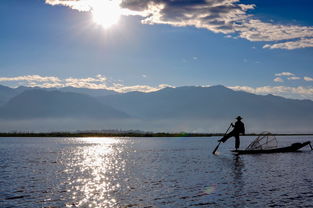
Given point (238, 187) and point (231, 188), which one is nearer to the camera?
point (231, 188)

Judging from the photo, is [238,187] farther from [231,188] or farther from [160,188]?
[160,188]

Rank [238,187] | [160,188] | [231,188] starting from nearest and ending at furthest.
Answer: [231,188], [160,188], [238,187]

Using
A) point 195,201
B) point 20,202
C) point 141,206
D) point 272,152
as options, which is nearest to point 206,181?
point 195,201

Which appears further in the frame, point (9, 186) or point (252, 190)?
point (9, 186)

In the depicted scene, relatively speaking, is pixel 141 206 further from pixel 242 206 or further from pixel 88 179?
pixel 88 179

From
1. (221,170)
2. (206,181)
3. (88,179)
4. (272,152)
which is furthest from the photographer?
(272,152)

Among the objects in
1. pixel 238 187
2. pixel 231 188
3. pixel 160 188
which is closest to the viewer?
pixel 231 188

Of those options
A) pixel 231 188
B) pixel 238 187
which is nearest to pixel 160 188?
pixel 231 188

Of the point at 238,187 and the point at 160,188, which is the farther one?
the point at 238,187

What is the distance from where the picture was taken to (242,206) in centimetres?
2370

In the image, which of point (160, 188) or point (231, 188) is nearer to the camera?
point (231, 188)

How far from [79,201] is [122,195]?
348 centimetres

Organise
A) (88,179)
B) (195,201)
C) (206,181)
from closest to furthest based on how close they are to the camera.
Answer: (195,201) < (206,181) < (88,179)

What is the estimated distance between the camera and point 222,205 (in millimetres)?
24062
